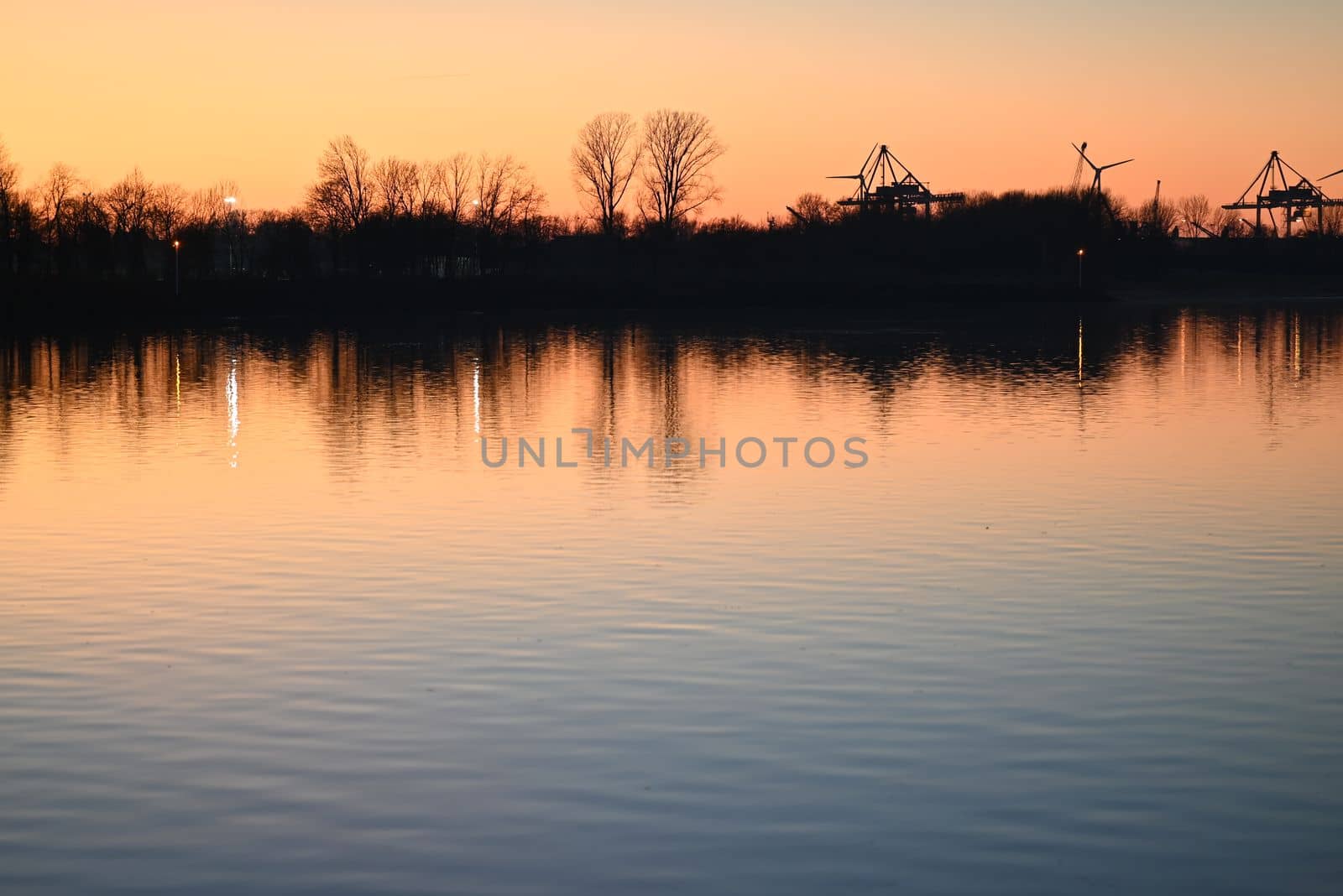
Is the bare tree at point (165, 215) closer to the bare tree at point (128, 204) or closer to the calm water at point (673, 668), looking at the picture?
the bare tree at point (128, 204)

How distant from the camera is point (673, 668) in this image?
12.4 metres

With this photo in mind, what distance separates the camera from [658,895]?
797 cm

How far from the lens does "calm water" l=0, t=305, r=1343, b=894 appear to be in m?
8.60

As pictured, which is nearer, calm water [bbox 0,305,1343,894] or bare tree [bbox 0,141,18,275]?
calm water [bbox 0,305,1343,894]

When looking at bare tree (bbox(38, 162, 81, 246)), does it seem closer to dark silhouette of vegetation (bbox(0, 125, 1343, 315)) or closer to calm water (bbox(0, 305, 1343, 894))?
dark silhouette of vegetation (bbox(0, 125, 1343, 315))

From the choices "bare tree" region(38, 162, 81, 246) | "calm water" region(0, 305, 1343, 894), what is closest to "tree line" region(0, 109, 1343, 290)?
"bare tree" region(38, 162, 81, 246)

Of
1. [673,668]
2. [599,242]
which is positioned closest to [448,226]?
[599,242]

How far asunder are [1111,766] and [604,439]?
20476 millimetres

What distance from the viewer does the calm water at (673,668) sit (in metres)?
8.60

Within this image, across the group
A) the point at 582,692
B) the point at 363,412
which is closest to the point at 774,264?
the point at 363,412

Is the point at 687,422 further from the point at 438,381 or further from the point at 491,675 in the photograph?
the point at 491,675

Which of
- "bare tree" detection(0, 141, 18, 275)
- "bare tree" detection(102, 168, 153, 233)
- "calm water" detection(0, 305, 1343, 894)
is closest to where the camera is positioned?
"calm water" detection(0, 305, 1343, 894)

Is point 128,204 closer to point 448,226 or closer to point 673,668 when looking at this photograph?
point 448,226

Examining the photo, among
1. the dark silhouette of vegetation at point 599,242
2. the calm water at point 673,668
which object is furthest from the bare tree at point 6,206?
the calm water at point 673,668
